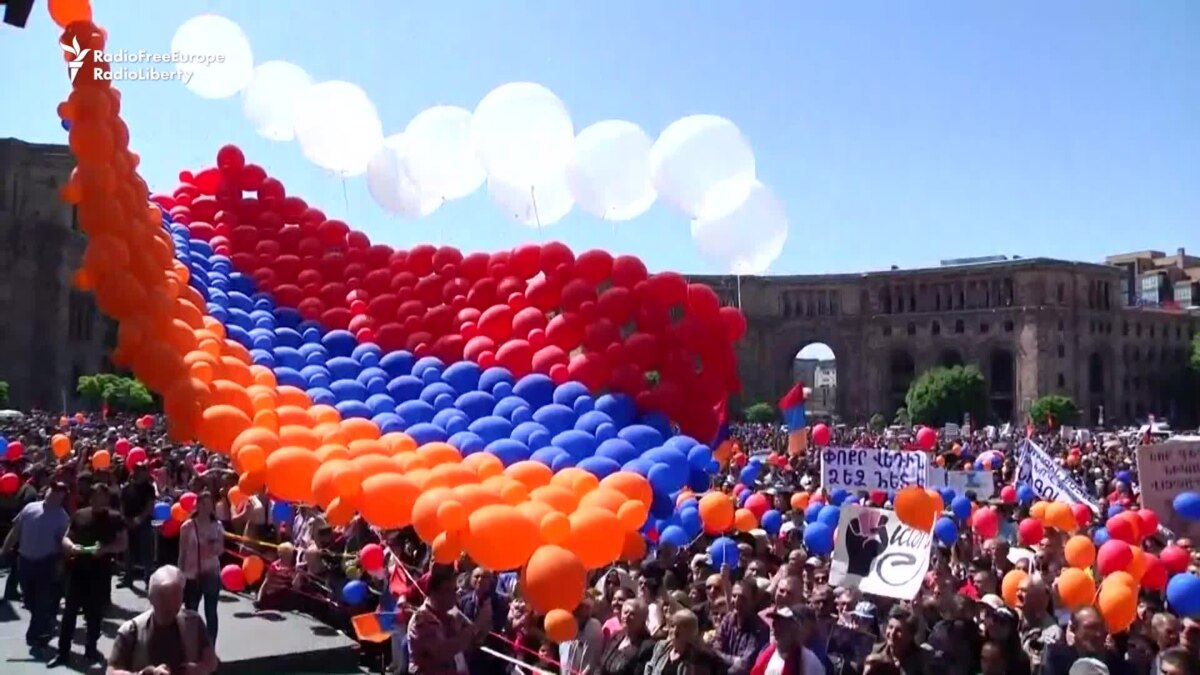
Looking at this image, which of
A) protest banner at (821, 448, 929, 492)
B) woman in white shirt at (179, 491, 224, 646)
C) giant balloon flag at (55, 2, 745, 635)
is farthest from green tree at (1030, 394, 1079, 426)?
woman in white shirt at (179, 491, 224, 646)

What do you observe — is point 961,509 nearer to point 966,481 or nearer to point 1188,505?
point 1188,505

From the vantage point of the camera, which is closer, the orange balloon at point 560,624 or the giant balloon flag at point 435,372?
the orange balloon at point 560,624

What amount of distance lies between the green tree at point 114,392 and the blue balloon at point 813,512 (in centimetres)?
3878

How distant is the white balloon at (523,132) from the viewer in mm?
9477

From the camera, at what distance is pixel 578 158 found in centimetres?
961

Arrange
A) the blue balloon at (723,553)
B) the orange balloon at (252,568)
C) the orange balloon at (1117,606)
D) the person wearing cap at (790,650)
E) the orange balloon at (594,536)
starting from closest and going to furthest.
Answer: the person wearing cap at (790,650) < the orange balloon at (1117,606) < the orange balloon at (594,536) < the blue balloon at (723,553) < the orange balloon at (252,568)

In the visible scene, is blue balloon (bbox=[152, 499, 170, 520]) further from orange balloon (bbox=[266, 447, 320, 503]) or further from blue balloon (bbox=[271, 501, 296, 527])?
orange balloon (bbox=[266, 447, 320, 503])

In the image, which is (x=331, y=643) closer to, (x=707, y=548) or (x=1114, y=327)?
(x=707, y=548)

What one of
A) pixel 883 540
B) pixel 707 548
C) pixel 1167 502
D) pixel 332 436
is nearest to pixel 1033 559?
pixel 883 540

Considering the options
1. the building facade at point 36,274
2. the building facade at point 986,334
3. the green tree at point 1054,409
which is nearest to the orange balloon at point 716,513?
the building facade at point 36,274

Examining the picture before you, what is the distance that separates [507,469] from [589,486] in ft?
2.54

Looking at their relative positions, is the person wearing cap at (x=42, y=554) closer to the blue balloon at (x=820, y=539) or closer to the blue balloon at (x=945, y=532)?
the blue balloon at (x=820, y=539)

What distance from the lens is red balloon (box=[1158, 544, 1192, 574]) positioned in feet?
24.1

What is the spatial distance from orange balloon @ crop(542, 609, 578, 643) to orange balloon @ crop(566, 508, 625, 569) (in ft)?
1.49
